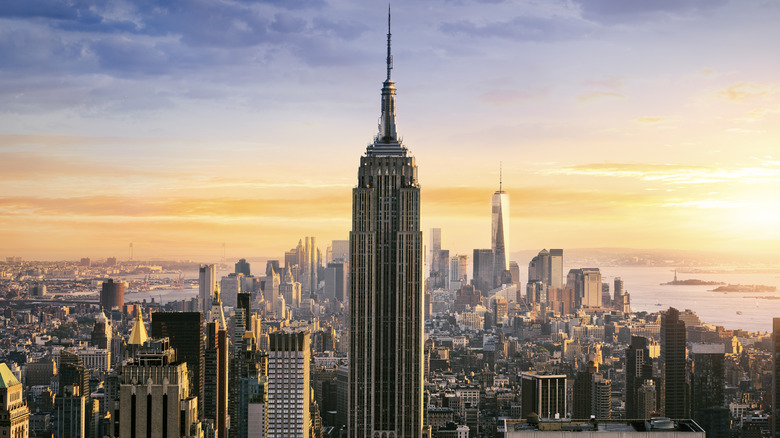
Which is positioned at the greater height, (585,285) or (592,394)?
(585,285)

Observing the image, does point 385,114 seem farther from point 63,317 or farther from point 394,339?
point 63,317

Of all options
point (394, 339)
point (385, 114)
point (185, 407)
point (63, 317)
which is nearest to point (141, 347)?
point (185, 407)

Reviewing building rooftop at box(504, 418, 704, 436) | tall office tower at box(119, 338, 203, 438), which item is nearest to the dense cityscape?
tall office tower at box(119, 338, 203, 438)

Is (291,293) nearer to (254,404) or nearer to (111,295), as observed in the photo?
(111,295)

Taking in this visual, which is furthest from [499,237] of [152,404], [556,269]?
[152,404]

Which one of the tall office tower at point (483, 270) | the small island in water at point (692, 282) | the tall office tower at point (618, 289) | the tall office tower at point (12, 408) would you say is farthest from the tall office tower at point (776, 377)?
the tall office tower at point (12, 408)

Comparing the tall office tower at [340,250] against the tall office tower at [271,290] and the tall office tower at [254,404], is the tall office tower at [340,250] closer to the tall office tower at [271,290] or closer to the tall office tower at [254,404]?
the tall office tower at [254,404]

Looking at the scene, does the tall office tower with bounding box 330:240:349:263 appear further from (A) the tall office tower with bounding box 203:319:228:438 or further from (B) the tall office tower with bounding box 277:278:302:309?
(B) the tall office tower with bounding box 277:278:302:309
